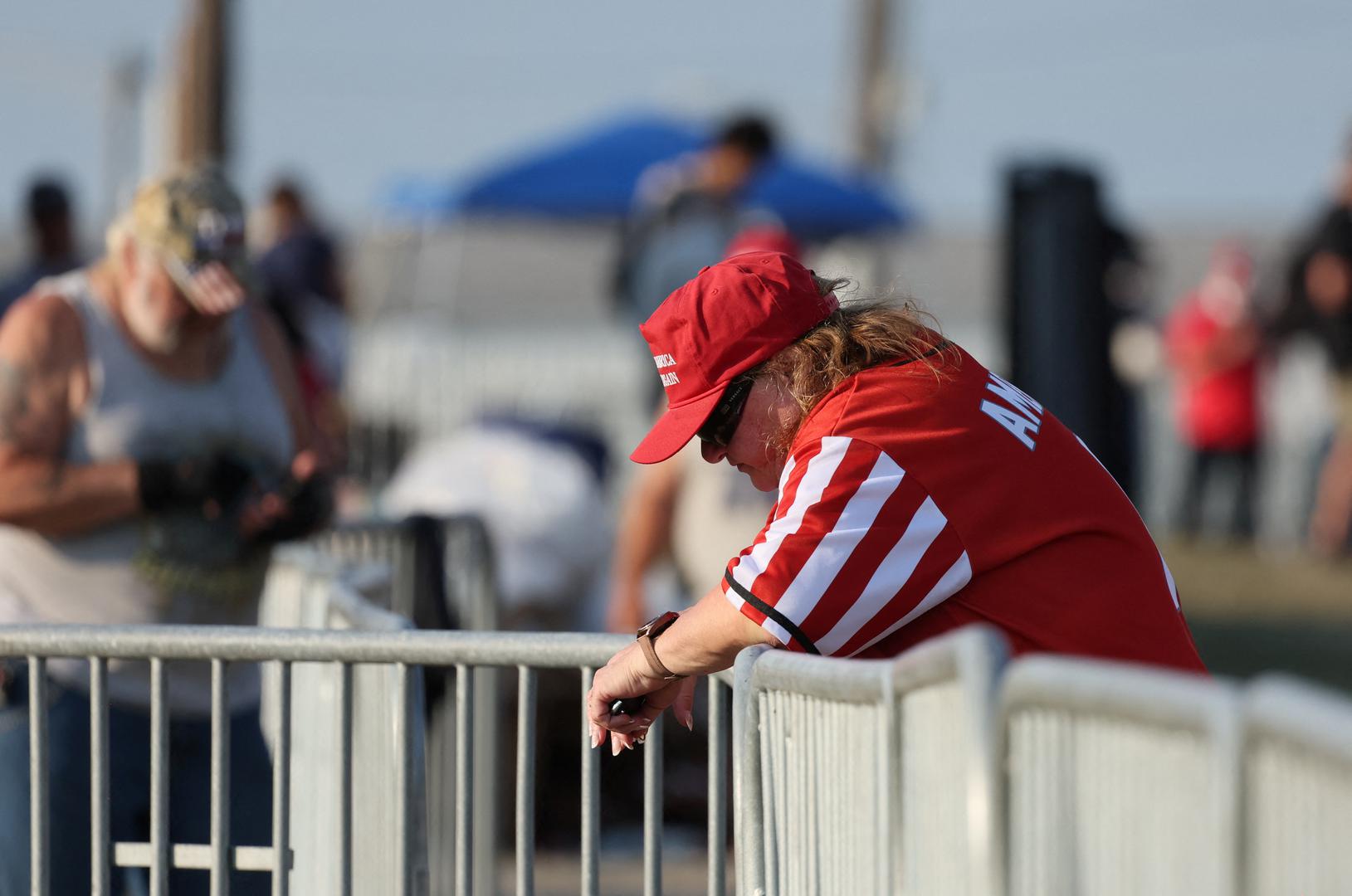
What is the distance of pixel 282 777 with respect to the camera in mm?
2902

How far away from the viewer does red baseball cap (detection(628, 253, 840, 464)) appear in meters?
2.68

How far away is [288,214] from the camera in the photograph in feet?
37.3

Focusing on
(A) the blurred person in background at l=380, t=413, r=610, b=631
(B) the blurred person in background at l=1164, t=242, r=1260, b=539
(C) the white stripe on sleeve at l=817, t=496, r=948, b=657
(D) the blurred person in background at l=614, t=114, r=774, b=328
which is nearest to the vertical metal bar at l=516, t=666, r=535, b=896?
(C) the white stripe on sleeve at l=817, t=496, r=948, b=657

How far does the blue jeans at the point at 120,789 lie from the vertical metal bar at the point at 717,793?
28.4 inches

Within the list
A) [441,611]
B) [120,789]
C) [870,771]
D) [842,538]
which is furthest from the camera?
[441,611]

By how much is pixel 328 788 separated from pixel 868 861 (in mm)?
1292

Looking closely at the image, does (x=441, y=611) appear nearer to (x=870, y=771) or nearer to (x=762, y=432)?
(x=762, y=432)

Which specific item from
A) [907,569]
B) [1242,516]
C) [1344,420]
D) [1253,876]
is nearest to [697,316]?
[907,569]

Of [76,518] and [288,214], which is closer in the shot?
[76,518]

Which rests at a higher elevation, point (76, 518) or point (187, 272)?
point (187, 272)

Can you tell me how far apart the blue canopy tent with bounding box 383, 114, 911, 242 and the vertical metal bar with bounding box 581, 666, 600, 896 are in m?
10.2

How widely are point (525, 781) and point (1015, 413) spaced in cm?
90

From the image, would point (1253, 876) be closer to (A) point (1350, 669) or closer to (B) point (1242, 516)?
(A) point (1350, 669)

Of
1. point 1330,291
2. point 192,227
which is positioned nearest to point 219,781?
point 192,227
